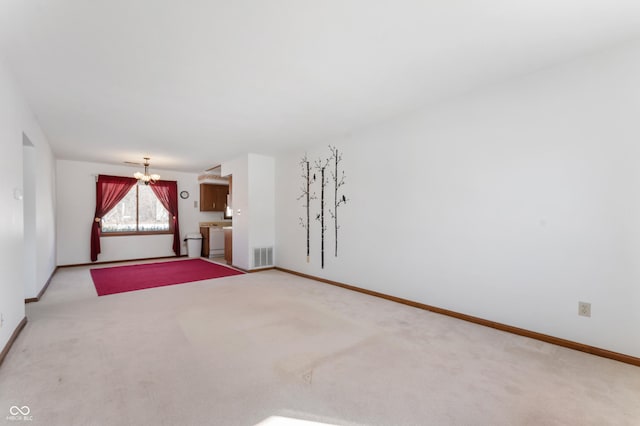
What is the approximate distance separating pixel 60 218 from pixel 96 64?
5.89 metres

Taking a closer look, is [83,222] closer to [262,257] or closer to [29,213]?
[29,213]

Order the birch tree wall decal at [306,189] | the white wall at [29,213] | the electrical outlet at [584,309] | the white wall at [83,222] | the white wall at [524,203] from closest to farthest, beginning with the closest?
the white wall at [524,203]
the electrical outlet at [584,309]
the white wall at [29,213]
the birch tree wall decal at [306,189]
the white wall at [83,222]

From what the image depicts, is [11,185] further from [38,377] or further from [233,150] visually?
[233,150]

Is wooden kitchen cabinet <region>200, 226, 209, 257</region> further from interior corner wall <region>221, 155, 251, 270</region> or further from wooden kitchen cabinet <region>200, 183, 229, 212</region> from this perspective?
interior corner wall <region>221, 155, 251, 270</region>

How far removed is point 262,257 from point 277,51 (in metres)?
4.56

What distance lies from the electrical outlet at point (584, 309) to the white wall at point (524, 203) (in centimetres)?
4

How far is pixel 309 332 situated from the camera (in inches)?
116

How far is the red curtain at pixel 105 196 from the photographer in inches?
271

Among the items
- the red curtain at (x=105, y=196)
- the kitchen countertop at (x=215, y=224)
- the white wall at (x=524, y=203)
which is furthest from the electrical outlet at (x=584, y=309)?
the red curtain at (x=105, y=196)

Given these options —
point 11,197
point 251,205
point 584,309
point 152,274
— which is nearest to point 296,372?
point 584,309

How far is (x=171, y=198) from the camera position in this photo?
7.98 m

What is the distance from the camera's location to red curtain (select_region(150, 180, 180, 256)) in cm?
784

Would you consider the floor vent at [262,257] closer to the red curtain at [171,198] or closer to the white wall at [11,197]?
the red curtain at [171,198]

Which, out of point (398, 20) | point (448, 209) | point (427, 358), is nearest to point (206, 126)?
point (398, 20)
